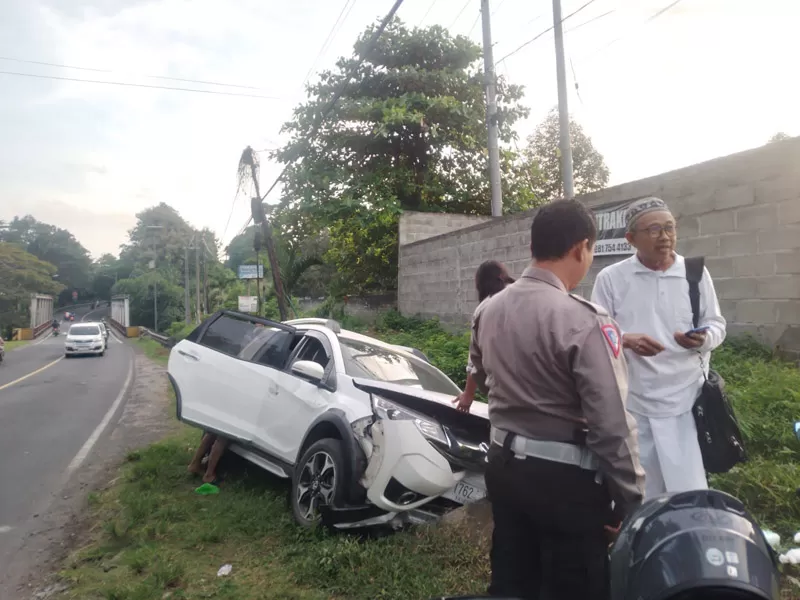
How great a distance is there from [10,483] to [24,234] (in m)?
105

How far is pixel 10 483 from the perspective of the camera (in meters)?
6.35

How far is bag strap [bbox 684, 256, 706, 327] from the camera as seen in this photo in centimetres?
280

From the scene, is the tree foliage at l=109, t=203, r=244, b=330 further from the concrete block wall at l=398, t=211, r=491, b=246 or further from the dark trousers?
the dark trousers

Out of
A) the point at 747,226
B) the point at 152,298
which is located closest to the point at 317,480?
the point at 747,226

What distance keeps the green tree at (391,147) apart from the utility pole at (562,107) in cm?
640

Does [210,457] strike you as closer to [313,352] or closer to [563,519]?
[313,352]

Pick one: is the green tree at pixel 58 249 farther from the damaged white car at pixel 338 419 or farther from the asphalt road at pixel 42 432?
the damaged white car at pixel 338 419

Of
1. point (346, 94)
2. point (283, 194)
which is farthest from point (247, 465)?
point (346, 94)

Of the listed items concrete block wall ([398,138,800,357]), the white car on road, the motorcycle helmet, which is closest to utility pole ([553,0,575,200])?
concrete block wall ([398,138,800,357])

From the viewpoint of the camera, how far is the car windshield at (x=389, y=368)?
4926 mm

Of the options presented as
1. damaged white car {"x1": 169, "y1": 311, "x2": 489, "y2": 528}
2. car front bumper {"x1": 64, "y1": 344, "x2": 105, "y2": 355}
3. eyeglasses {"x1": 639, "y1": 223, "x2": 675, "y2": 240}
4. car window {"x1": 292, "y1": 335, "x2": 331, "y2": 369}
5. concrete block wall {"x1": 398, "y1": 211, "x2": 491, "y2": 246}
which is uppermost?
concrete block wall {"x1": 398, "y1": 211, "x2": 491, "y2": 246}

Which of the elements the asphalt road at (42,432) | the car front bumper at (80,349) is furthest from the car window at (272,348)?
the car front bumper at (80,349)

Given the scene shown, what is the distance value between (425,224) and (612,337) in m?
12.9

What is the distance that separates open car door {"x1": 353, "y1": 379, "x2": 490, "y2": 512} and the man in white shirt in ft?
4.68
